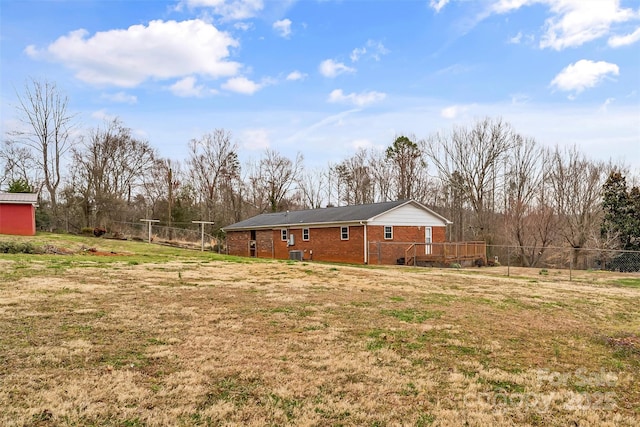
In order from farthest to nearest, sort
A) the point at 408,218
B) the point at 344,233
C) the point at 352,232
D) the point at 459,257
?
1. the point at 408,218
2. the point at 344,233
3. the point at 352,232
4. the point at 459,257

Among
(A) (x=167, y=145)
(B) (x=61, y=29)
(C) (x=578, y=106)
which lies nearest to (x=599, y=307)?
(C) (x=578, y=106)

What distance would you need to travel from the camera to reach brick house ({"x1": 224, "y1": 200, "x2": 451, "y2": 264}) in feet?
79.4

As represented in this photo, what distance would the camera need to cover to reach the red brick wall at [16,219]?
25.5m

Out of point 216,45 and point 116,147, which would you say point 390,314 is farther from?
point 116,147

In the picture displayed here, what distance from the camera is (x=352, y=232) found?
24844 mm

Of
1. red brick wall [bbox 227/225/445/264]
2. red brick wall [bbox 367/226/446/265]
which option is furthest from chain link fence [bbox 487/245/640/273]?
red brick wall [bbox 227/225/445/264]

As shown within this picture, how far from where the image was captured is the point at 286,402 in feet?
12.7

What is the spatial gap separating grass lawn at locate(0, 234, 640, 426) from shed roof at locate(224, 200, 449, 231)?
15.1 metres

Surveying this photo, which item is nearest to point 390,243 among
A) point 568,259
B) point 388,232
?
point 388,232

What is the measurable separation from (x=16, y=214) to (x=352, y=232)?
20939 millimetres

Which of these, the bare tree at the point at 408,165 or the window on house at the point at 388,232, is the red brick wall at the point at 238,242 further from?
the bare tree at the point at 408,165

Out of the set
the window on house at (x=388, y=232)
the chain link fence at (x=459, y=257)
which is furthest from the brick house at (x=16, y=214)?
the window on house at (x=388, y=232)

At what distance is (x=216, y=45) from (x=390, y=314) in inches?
624

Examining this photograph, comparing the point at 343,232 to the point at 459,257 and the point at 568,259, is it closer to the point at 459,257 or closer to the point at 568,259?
the point at 459,257
